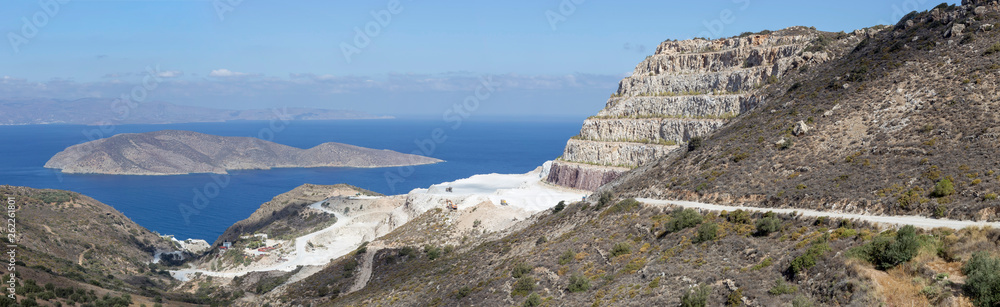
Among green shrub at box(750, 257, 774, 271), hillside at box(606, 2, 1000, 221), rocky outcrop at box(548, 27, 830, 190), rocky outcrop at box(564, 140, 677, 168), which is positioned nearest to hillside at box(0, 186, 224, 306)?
green shrub at box(750, 257, 774, 271)

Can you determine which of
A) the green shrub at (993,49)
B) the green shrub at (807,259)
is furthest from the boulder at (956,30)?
the green shrub at (807,259)

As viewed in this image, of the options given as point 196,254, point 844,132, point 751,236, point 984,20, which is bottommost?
point 196,254

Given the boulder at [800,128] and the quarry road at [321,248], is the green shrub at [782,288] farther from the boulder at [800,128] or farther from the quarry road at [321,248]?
the quarry road at [321,248]

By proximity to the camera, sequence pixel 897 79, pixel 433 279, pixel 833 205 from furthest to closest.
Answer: pixel 433 279 → pixel 897 79 → pixel 833 205

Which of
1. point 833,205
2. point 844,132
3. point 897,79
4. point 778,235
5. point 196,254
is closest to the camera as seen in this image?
point 778,235

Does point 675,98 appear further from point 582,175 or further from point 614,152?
point 582,175

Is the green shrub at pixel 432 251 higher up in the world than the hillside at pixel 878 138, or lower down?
lower down

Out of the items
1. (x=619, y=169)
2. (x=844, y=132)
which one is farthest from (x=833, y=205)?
(x=619, y=169)

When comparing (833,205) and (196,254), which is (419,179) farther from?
(833,205)
